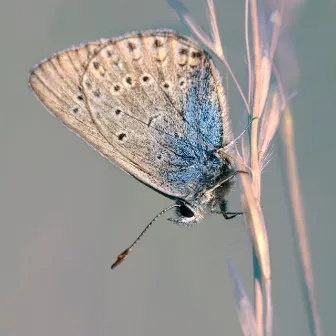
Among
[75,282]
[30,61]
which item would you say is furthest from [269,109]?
[30,61]

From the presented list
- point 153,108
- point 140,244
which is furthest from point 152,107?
point 140,244

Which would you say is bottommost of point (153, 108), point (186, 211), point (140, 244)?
point (140, 244)

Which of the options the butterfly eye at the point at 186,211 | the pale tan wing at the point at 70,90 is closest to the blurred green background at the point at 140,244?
the butterfly eye at the point at 186,211

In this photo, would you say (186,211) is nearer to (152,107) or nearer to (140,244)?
(152,107)

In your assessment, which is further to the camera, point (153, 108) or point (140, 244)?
point (140, 244)

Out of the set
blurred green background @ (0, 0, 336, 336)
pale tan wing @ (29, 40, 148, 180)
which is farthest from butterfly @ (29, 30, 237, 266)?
blurred green background @ (0, 0, 336, 336)

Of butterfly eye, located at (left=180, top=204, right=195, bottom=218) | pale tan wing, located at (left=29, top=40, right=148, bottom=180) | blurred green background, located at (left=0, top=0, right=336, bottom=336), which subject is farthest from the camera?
blurred green background, located at (left=0, top=0, right=336, bottom=336)

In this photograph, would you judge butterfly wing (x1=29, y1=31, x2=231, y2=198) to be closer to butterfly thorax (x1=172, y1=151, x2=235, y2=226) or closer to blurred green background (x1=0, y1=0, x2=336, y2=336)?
butterfly thorax (x1=172, y1=151, x2=235, y2=226)

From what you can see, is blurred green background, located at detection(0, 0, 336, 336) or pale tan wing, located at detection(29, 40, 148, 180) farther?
blurred green background, located at detection(0, 0, 336, 336)

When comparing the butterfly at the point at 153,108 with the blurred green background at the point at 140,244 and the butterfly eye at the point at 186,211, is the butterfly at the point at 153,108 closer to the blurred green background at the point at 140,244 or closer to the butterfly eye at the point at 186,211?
the butterfly eye at the point at 186,211
